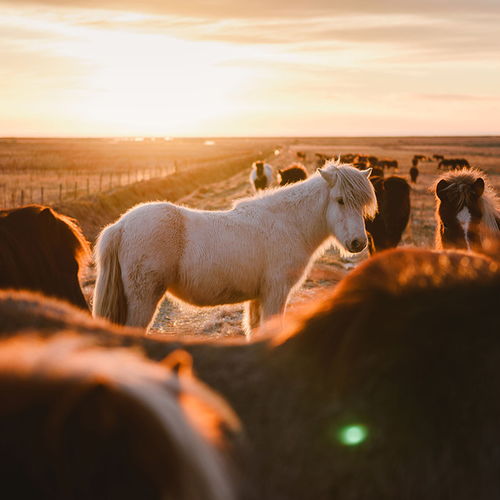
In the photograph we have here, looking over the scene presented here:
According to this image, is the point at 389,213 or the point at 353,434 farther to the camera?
the point at 389,213

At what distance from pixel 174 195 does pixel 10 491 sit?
89.0ft

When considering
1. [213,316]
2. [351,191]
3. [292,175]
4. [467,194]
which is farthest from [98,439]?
[292,175]

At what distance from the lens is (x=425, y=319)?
152 centimetres

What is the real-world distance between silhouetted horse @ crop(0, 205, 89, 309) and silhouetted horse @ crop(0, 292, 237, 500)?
3409mm

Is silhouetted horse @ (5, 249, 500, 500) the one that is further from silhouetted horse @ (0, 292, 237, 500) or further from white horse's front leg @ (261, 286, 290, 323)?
white horse's front leg @ (261, 286, 290, 323)

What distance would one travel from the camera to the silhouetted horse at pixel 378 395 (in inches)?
52.4

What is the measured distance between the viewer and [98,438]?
784 mm

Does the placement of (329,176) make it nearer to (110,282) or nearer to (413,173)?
(110,282)

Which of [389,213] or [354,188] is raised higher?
[354,188]

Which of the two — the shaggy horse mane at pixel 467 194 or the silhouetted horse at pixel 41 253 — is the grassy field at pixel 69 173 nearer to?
the silhouetted horse at pixel 41 253

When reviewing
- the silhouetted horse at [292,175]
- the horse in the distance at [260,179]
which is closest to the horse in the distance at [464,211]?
the silhouetted horse at [292,175]

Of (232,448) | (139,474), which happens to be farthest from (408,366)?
(139,474)

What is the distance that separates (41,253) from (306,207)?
122 inches

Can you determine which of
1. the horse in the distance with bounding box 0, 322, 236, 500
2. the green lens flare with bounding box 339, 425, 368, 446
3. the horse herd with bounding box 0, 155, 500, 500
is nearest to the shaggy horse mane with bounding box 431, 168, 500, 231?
the horse herd with bounding box 0, 155, 500, 500
